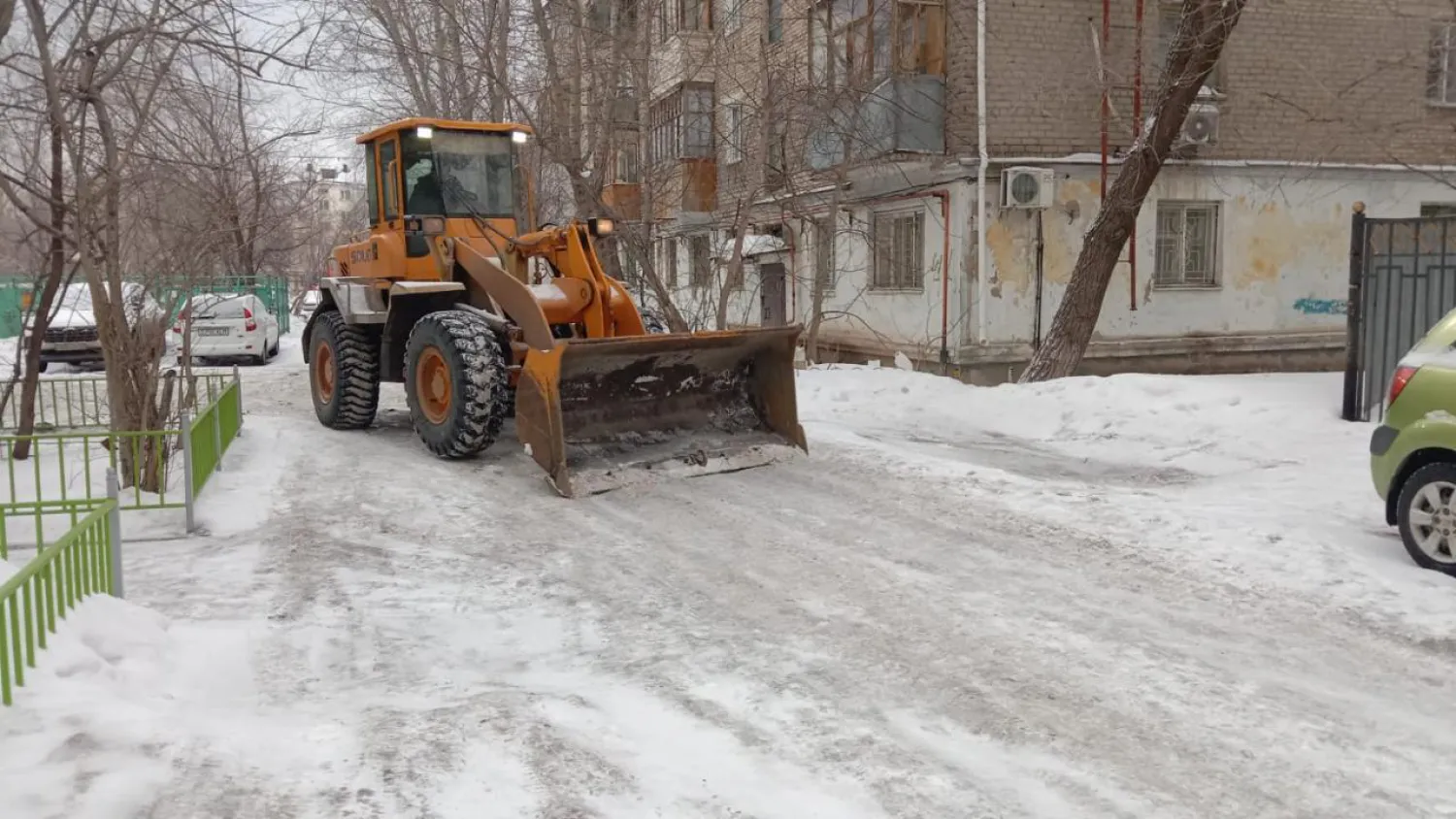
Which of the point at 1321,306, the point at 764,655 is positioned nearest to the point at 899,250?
the point at 1321,306

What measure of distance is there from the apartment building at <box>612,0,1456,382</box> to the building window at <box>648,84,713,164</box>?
0.09 m

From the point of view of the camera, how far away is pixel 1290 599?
220 inches

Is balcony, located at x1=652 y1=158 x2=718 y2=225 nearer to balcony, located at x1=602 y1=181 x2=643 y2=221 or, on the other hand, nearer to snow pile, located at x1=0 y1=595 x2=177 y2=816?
balcony, located at x1=602 y1=181 x2=643 y2=221

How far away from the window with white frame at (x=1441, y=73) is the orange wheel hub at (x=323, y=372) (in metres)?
16.7

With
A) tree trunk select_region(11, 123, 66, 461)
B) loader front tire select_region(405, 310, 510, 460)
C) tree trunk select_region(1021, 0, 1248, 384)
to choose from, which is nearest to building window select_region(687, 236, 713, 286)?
tree trunk select_region(1021, 0, 1248, 384)

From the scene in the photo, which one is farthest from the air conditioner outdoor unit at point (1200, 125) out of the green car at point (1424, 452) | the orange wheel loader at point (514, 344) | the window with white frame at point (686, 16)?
the green car at point (1424, 452)

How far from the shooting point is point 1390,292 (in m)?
9.97

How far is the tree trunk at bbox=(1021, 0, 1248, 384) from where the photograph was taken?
39.3ft

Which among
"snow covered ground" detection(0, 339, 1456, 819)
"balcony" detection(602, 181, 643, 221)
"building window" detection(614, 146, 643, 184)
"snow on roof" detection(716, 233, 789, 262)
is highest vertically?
"building window" detection(614, 146, 643, 184)

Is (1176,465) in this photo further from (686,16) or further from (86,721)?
(686,16)

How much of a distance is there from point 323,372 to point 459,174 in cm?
280

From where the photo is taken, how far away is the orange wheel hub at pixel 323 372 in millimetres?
11570

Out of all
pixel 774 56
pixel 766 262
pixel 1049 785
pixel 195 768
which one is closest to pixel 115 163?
pixel 195 768

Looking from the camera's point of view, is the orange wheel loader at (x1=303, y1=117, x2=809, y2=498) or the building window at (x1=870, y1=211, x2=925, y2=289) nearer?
the orange wheel loader at (x1=303, y1=117, x2=809, y2=498)
